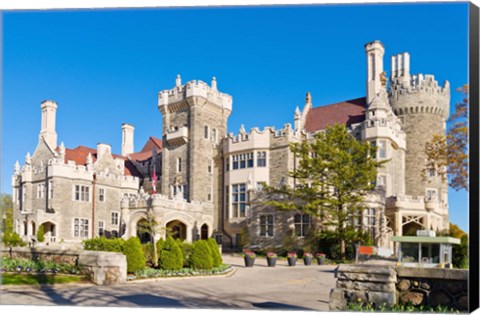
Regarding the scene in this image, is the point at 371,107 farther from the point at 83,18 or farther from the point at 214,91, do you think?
the point at 83,18

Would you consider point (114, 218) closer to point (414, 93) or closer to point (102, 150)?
point (102, 150)

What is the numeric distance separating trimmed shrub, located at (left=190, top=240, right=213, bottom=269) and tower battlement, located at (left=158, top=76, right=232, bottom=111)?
1444cm

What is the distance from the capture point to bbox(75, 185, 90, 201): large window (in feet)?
99.6

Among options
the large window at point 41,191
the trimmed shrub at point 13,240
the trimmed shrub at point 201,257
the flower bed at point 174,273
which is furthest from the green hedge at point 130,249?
the large window at point 41,191

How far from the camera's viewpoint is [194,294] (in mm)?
12172

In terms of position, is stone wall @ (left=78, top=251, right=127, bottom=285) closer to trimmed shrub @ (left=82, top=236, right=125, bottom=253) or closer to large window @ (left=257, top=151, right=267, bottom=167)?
trimmed shrub @ (left=82, top=236, right=125, bottom=253)

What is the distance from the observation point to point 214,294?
12.1 m

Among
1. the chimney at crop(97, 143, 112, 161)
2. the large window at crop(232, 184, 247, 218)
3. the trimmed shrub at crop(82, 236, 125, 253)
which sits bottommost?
the trimmed shrub at crop(82, 236, 125, 253)

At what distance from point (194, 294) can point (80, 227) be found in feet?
65.3

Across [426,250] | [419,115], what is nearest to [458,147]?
[426,250]

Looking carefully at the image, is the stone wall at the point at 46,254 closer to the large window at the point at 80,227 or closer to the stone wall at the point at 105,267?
the stone wall at the point at 105,267

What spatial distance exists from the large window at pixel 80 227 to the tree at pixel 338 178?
13.2 metres

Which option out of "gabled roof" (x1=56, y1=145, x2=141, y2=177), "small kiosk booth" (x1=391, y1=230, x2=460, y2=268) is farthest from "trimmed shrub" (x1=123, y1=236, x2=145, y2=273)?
"gabled roof" (x1=56, y1=145, x2=141, y2=177)

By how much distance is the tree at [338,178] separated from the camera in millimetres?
21875
